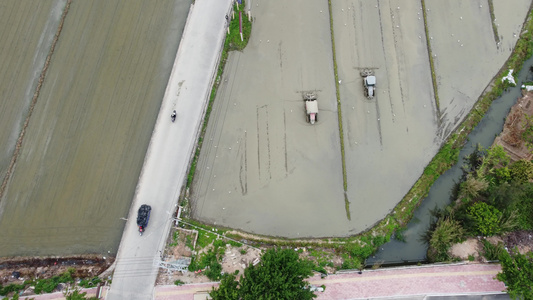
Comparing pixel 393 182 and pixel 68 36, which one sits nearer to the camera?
pixel 393 182

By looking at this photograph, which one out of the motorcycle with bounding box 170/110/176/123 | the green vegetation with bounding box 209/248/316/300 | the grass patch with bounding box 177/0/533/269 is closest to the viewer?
the green vegetation with bounding box 209/248/316/300

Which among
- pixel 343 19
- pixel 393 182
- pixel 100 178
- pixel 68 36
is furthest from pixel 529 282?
pixel 68 36

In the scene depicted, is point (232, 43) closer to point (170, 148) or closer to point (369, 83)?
point (170, 148)

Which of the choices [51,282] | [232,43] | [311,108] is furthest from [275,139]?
[51,282]

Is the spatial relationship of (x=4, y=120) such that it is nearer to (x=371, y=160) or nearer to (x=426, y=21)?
(x=371, y=160)

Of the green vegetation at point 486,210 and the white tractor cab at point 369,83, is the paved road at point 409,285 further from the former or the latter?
the white tractor cab at point 369,83

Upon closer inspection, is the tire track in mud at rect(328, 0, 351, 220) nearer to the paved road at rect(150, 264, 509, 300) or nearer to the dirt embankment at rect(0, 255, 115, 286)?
the paved road at rect(150, 264, 509, 300)

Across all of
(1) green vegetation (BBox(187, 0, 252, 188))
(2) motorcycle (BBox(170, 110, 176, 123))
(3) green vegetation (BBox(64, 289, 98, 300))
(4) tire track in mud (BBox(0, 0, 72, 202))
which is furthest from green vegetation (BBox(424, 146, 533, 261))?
(4) tire track in mud (BBox(0, 0, 72, 202))

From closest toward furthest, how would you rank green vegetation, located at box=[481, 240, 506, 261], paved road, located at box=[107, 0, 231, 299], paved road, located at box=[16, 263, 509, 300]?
1. paved road, located at box=[16, 263, 509, 300]
2. green vegetation, located at box=[481, 240, 506, 261]
3. paved road, located at box=[107, 0, 231, 299]
